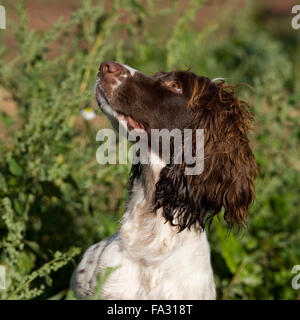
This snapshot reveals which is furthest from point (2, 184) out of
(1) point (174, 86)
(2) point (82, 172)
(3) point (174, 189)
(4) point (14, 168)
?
(1) point (174, 86)

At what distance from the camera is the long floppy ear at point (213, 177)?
2.96 metres

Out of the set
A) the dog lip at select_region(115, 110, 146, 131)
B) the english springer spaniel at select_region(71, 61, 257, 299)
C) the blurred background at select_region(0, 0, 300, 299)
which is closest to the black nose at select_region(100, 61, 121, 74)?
the english springer spaniel at select_region(71, 61, 257, 299)

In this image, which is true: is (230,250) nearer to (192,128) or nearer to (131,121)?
(192,128)

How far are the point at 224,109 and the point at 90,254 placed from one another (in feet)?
3.44

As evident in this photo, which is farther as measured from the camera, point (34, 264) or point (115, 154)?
point (115, 154)

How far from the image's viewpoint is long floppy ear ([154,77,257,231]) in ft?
9.71

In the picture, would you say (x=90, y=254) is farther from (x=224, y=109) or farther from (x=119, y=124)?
(x=224, y=109)

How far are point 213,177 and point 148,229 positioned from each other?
16.5 inches

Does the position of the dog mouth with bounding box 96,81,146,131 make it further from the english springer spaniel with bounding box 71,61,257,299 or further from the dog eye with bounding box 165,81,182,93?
the dog eye with bounding box 165,81,182,93

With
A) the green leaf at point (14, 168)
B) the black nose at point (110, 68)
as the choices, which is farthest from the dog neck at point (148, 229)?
the green leaf at point (14, 168)
